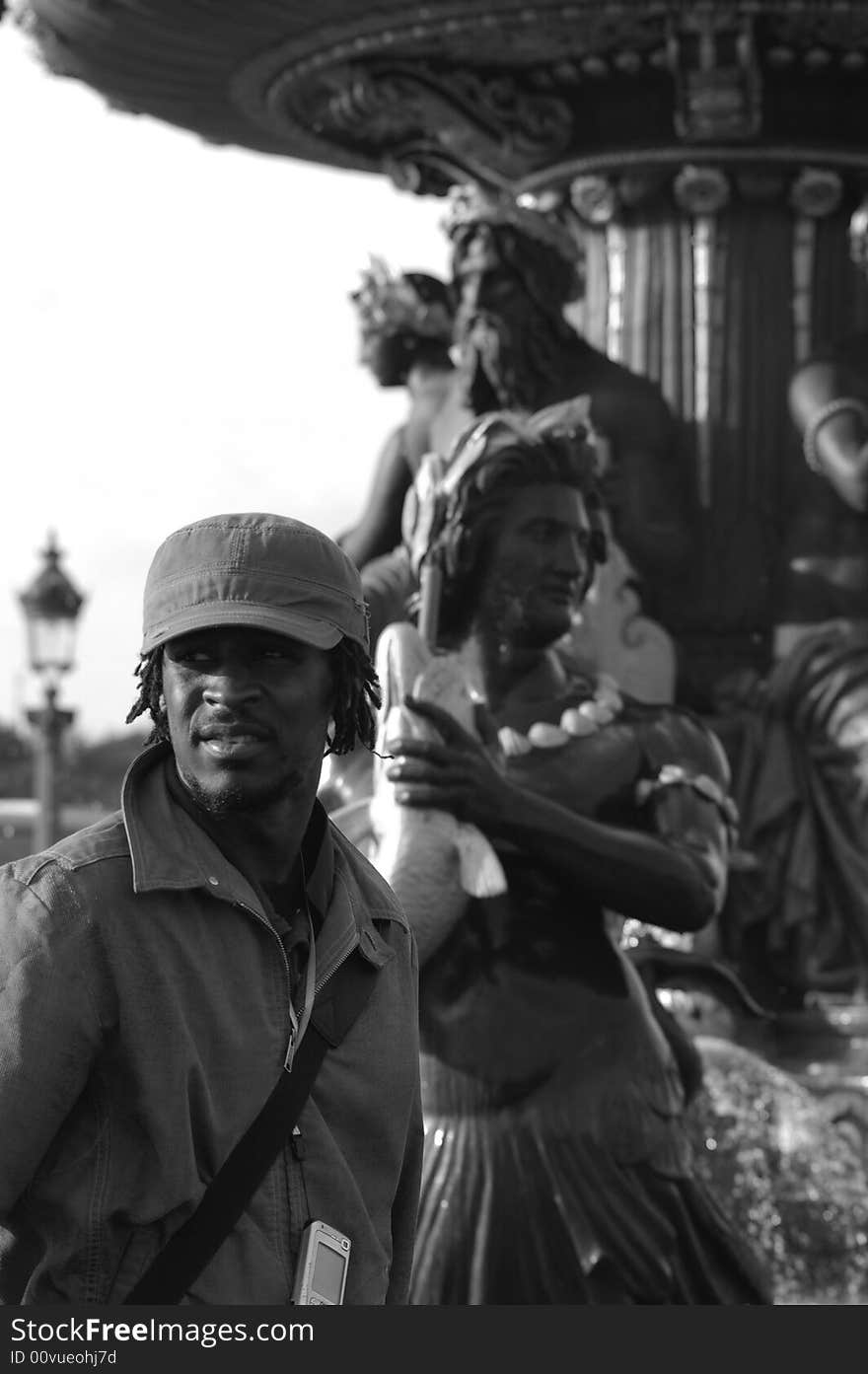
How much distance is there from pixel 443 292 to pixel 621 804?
4103 mm

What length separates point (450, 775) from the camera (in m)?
5.45

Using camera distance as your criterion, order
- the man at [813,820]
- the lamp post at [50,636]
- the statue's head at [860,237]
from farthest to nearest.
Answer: the lamp post at [50,636] < the statue's head at [860,237] < the man at [813,820]

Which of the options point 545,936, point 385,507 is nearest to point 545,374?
point 385,507

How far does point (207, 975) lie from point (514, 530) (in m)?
2.68

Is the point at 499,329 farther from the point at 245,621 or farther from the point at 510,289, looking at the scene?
the point at 245,621

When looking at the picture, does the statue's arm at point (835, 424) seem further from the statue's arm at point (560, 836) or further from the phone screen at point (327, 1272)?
the phone screen at point (327, 1272)

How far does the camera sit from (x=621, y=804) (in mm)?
5746

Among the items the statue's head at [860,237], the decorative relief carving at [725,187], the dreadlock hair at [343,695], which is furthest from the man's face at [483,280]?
the dreadlock hair at [343,695]

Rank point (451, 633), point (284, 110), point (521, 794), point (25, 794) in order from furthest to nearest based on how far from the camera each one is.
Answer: point (25, 794), point (284, 110), point (451, 633), point (521, 794)

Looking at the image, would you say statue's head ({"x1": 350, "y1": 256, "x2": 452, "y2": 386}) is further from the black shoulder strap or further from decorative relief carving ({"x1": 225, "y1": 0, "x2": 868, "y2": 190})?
the black shoulder strap

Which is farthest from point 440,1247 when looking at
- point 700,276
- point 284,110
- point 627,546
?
point 284,110

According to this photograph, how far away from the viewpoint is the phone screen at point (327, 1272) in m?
3.16

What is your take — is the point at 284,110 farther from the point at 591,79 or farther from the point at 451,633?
the point at 451,633

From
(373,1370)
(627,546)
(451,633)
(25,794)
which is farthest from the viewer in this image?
(25,794)
